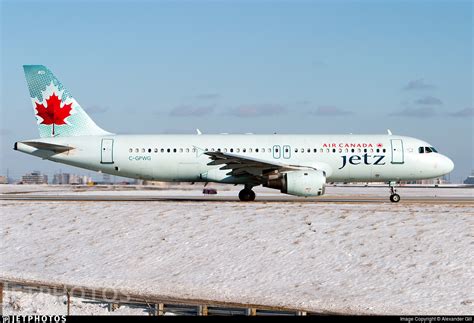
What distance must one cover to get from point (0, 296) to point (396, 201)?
23634 millimetres

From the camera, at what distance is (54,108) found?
124 ft

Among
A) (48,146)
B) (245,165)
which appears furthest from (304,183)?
(48,146)

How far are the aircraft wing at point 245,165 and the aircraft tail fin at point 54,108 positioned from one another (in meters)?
8.34

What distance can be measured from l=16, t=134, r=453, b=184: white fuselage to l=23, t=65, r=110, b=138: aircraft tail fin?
3.12 ft

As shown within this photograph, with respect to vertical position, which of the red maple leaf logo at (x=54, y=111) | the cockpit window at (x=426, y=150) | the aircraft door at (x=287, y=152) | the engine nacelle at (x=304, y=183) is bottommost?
the engine nacelle at (x=304, y=183)

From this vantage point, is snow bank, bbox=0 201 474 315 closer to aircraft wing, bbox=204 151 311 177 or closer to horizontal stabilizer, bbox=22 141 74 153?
aircraft wing, bbox=204 151 311 177

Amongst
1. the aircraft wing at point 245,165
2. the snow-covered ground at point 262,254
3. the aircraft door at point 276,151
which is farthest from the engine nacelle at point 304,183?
the snow-covered ground at point 262,254

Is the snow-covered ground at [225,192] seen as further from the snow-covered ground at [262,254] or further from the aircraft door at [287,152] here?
the snow-covered ground at [262,254]

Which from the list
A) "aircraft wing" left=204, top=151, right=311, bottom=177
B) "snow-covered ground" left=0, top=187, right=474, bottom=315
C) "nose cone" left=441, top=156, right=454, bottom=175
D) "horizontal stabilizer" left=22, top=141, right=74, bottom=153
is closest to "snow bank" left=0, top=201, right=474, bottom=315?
"snow-covered ground" left=0, top=187, right=474, bottom=315

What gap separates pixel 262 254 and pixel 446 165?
63.9 feet

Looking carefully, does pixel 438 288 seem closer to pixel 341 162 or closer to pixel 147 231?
pixel 147 231

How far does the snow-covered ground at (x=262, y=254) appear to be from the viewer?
18.0m

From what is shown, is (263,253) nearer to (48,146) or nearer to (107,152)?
(107,152)

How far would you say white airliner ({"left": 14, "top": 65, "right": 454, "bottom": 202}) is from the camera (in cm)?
3581
